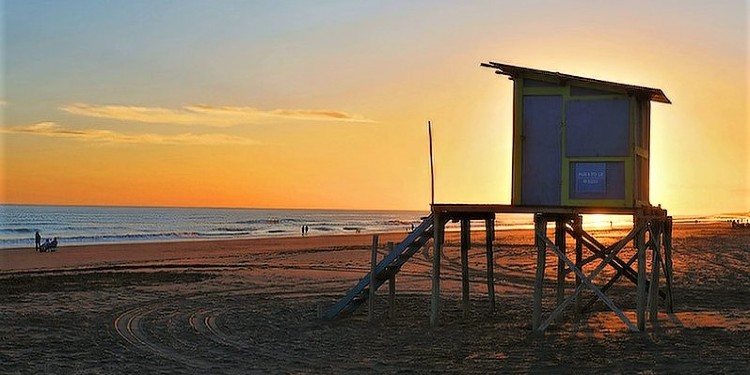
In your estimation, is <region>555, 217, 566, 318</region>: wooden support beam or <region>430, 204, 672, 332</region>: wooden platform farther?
<region>555, 217, 566, 318</region>: wooden support beam

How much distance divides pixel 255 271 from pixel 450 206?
1732cm

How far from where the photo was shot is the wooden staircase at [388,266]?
19797mm

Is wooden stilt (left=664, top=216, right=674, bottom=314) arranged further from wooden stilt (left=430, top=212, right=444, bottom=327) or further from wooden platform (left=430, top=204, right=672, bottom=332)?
wooden stilt (left=430, top=212, right=444, bottom=327)

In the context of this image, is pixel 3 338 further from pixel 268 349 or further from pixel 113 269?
pixel 113 269

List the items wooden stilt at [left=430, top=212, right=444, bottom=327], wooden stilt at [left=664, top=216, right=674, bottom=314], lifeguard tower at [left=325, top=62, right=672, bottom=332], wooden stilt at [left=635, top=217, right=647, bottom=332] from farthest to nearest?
wooden stilt at [left=664, top=216, right=674, bottom=314] → wooden stilt at [left=430, top=212, right=444, bottom=327] → lifeguard tower at [left=325, top=62, right=672, bottom=332] → wooden stilt at [left=635, top=217, right=647, bottom=332]

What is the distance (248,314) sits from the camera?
69.3 feet

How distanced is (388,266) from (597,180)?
5.47 metres

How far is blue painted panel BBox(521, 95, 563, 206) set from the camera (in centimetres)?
1803

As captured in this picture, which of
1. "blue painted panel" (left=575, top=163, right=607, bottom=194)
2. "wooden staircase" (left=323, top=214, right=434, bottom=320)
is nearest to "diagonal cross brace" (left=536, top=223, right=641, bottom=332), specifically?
→ "blue painted panel" (left=575, top=163, right=607, bottom=194)

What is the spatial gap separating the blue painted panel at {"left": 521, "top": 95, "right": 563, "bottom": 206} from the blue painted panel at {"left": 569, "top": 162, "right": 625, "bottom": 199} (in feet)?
1.19

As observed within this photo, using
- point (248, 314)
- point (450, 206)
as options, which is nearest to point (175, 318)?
point (248, 314)

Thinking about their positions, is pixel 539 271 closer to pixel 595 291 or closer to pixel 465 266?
pixel 595 291

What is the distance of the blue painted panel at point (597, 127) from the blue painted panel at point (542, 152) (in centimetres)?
25

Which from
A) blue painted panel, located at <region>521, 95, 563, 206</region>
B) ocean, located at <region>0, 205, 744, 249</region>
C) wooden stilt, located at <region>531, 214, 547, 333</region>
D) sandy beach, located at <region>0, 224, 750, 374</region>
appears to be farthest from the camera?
ocean, located at <region>0, 205, 744, 249</region>
